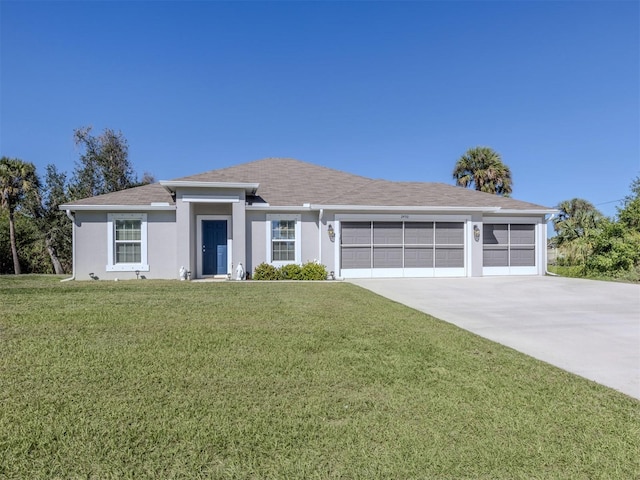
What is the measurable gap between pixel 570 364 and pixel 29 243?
29.9 meters

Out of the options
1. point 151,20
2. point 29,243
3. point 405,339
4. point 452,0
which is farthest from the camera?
point 29,243

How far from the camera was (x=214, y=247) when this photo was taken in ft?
45.7

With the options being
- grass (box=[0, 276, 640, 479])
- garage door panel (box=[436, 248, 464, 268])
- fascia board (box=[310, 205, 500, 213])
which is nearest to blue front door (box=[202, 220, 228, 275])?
fascia board (box=[310, 205, 500, 213])

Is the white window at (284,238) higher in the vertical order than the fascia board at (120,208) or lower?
lower

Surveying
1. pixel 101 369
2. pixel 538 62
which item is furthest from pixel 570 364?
pixel 538 62

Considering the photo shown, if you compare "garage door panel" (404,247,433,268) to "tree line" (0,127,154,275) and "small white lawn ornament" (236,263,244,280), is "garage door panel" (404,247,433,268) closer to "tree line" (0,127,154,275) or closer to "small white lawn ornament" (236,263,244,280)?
"small white lawn ornament" (236,263,244,280)

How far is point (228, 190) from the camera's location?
42.3ft

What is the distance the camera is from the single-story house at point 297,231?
12.9 meters

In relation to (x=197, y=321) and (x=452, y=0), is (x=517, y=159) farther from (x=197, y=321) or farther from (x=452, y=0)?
(x=197, y=321)

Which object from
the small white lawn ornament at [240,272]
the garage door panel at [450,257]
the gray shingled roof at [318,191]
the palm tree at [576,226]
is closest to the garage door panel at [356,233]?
the gray shingled roof at [318,191]

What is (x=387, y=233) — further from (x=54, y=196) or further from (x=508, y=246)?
(x=54, y=196)

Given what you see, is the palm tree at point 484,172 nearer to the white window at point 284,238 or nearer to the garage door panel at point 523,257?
the garage door panel at point 523,257

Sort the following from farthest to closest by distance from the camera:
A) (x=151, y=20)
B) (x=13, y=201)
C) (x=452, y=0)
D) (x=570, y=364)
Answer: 1. (x=13, y=201)
2. (x=452, y=0)
3. (x=151, y=20)
4. (x=570, y=364)

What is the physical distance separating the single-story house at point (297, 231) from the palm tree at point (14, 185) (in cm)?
1259
